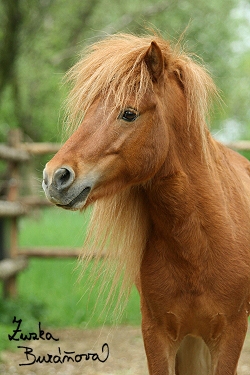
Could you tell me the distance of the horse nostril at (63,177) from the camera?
229 centimetres

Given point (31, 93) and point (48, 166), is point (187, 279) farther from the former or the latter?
point (31, 93)

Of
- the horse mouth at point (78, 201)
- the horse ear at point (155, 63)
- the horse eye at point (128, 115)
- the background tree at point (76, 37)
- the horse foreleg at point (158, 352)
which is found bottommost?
the horse foreleg at point (158, 352)

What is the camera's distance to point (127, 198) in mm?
2922

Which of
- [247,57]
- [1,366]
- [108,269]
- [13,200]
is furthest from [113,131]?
[247,57]

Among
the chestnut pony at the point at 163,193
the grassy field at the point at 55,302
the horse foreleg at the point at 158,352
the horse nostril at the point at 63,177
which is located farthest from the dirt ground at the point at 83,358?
the horse nostril at the point at 63,177

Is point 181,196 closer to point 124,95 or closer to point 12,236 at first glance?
point 124,95

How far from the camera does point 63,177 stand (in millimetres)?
2318

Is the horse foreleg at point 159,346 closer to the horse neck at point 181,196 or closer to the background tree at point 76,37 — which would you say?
the horse neck at point 181,196

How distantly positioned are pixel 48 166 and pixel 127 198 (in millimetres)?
700

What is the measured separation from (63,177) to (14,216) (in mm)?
4547

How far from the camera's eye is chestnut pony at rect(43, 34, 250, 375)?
2.50 metres

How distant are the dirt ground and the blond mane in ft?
4.87

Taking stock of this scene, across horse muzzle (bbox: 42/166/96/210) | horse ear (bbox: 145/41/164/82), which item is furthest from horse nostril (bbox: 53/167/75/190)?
horse ear (bbox: 145/41/164/82)

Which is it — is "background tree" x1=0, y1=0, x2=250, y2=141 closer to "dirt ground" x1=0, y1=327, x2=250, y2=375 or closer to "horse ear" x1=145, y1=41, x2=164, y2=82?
"dirt ground" x1=0, y1=327, x2=250, y2=375
